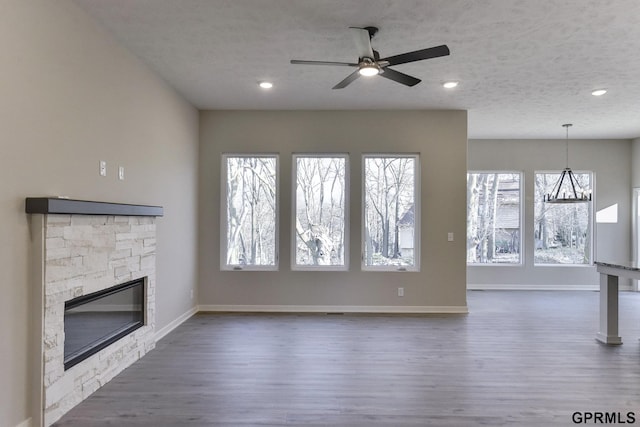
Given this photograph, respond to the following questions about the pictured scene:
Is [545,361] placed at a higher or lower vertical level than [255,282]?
lower

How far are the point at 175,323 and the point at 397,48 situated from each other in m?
3.89

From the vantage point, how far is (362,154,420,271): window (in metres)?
5.55

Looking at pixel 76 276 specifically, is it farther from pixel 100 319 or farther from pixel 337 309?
pixel 337 309

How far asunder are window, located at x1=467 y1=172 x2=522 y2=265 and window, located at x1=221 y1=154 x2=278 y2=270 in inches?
161

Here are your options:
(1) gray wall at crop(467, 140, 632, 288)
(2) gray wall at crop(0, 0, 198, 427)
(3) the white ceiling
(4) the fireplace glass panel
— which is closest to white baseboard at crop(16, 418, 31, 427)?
(2) gray wall at crop(0, 0, 198, 427)

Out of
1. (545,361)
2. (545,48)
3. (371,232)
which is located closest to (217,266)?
(371,232)

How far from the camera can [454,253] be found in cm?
541

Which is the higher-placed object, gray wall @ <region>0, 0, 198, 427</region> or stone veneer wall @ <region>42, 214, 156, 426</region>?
gray wall @ <region>0, 0, 198, 427</region>

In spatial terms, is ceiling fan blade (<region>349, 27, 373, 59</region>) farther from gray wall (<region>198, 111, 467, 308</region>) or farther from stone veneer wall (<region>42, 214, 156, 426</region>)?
gray wall (<region>198, 111, 467, 308</region>)

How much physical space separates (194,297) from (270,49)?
11.4 ft

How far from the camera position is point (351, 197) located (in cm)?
554

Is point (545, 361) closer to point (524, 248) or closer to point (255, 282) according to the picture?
point (255, 282)

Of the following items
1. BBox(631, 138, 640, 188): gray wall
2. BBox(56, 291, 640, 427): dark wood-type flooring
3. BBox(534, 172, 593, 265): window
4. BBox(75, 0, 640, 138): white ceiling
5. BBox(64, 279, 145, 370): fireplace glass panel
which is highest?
BBox(75, 0, 640, 138): white ceiling

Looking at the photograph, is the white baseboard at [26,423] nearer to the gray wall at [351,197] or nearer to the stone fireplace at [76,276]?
the stone fireplace at [76,276]
